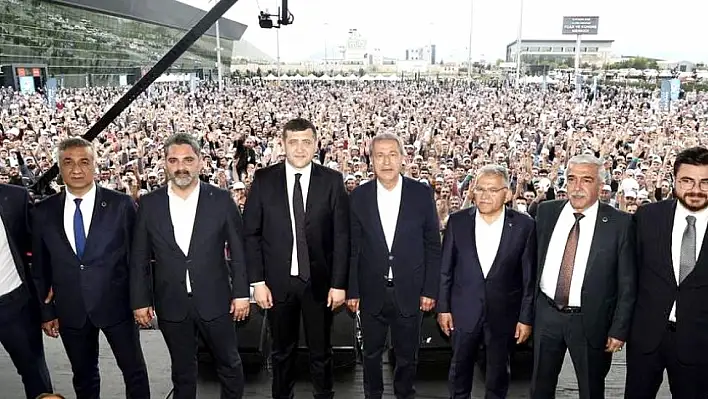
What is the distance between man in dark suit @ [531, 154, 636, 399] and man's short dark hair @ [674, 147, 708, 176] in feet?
0.90

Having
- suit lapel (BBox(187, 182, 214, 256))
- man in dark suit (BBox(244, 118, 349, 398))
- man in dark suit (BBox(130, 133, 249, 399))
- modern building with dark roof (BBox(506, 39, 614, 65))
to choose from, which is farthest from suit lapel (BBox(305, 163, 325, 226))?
modern building with dark roof (BBox(506, 39, 614, 65))

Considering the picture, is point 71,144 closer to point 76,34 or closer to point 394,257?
point 394,257

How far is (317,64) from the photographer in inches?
1777

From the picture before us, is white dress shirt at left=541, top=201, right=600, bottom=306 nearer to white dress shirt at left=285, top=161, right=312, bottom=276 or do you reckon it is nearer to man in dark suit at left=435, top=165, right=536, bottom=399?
man in dark suit at left=435, top=165, right=536, bottom=399

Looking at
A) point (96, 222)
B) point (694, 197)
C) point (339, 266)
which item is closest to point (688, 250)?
point (694, 197)

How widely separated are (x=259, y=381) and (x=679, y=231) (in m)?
2.08

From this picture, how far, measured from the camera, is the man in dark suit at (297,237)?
2.27 meters

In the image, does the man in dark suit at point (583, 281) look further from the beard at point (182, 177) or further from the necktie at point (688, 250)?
the beard at point (182, 177)

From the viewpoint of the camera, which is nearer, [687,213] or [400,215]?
[687,213]

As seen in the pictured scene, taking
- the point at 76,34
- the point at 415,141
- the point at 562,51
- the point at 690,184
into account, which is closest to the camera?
the point at 690,184

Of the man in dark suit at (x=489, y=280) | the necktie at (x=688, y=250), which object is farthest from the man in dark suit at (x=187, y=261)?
the necktie at (x=688, y=250)

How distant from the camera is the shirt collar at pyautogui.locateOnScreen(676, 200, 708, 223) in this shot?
6.64 ft

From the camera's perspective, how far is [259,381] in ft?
9.37

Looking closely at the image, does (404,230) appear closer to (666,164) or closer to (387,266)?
(387,266)
